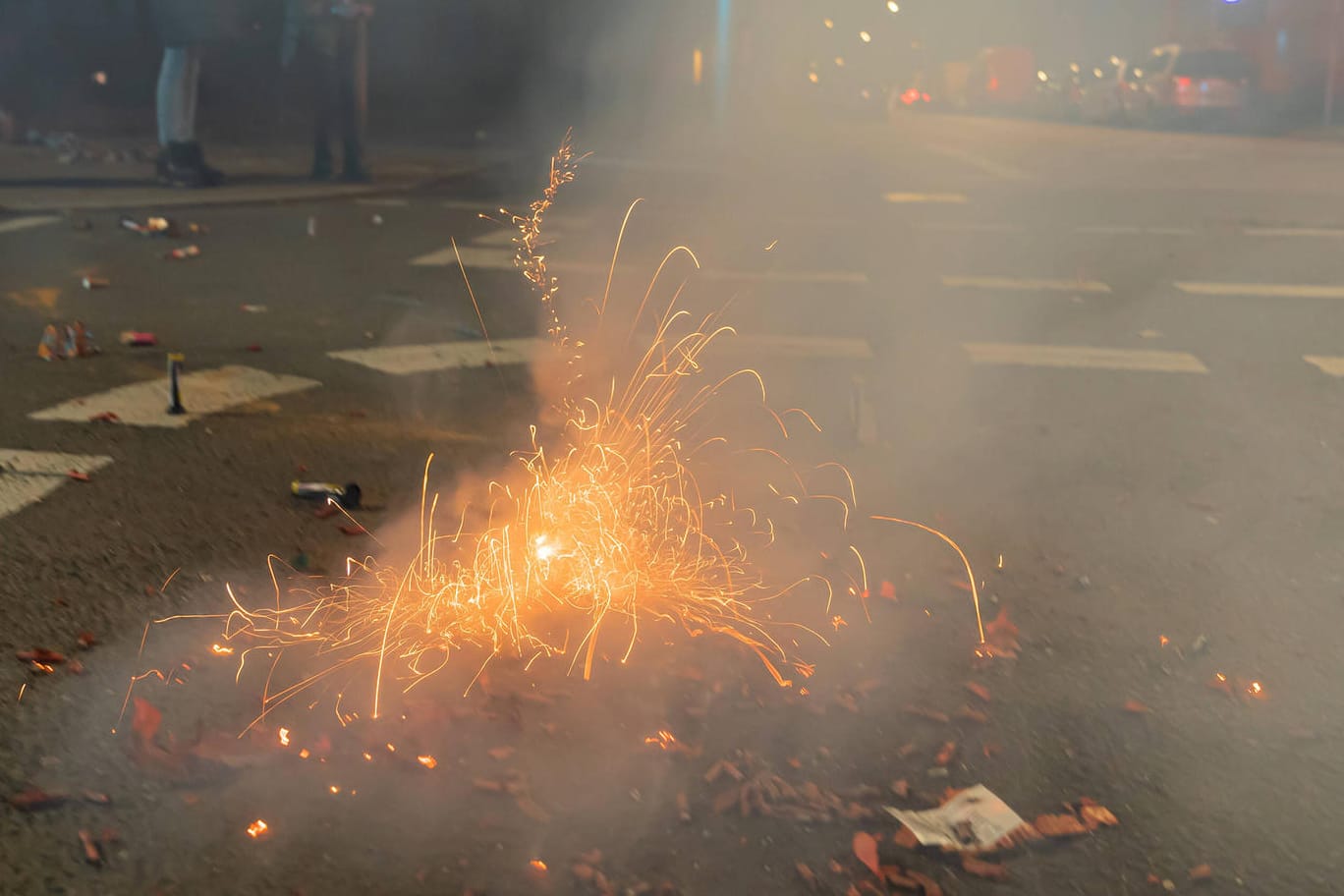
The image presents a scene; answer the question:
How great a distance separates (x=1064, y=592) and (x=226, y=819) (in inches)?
85.4

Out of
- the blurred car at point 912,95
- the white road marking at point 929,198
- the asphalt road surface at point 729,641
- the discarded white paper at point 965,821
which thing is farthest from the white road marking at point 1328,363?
the blurred car at point 912,95

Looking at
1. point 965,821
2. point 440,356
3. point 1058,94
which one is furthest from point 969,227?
point 1058,94

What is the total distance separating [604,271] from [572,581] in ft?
18.2

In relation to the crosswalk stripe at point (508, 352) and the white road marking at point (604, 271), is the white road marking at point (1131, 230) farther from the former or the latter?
the crosswalk stripe at point (508, 352)

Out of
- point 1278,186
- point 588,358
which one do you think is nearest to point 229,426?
point 588,358

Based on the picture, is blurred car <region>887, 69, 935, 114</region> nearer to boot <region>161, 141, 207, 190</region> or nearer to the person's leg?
boot <region>161, 141, 207, 190</region>

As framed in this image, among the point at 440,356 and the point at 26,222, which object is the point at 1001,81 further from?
the point at 440,356

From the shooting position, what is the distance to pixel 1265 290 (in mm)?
8492

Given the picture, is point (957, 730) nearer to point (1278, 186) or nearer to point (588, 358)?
point (588, 358)

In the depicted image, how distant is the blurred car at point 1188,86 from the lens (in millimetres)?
27641

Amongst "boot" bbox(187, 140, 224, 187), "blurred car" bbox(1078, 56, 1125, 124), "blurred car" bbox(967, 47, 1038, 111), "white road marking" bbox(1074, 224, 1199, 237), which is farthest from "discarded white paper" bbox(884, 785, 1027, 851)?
"blurred car" bbox(967, 47, 1038, 111)

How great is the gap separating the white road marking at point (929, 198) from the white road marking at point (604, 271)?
4334 millimetres

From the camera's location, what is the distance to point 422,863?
2.41 meters

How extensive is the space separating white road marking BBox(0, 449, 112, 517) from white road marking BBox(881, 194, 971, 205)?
948cm
